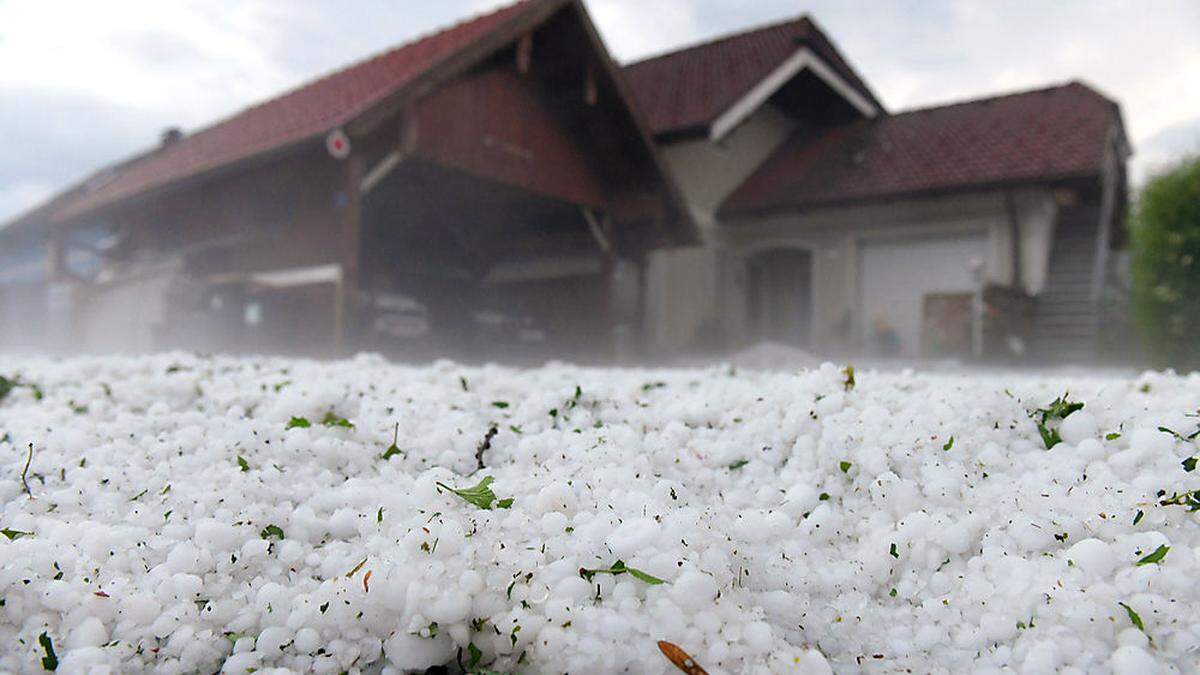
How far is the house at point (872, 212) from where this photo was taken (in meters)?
7.96

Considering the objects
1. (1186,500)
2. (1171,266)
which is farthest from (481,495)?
(1171,266)

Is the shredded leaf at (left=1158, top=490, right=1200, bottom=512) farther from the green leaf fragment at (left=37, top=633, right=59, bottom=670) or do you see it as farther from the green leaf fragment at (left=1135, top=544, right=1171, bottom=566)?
the green leaf fragment at (left=37, top=633, right=59, bottom=670)

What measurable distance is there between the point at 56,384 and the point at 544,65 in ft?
17.8

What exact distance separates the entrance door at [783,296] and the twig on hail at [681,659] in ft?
32.2

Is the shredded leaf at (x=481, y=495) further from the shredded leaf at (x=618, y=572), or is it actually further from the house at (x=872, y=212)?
the house at (x=872, y=212)

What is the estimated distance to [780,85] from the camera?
9.76 m

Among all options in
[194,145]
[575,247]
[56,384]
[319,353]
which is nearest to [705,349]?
[575,247]

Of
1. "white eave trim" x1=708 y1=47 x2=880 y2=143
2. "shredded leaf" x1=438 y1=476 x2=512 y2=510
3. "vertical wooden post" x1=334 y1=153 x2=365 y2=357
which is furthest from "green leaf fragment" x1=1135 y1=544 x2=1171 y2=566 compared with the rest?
"white eave trim" x1=708 y1=47 x2=880 y2=143

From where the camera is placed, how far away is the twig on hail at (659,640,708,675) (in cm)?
95

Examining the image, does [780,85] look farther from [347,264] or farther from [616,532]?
[616,532]

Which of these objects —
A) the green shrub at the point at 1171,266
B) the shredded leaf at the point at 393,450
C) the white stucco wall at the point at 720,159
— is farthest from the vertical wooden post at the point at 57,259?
the green shrub at the point at 1171,266

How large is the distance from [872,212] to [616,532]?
28.5ft

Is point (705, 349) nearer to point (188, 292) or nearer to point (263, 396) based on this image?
point (188, 292)

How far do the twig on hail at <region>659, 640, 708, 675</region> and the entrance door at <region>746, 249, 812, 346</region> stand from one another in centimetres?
982
